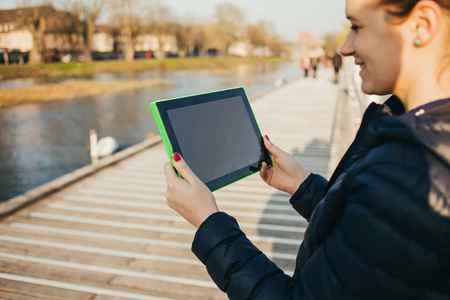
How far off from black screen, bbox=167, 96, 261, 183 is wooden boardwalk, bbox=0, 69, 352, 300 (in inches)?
76.7

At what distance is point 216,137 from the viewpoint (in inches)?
65.7

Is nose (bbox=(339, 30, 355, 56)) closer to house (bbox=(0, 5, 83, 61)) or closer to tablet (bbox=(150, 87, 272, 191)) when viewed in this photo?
tablet (bbox=(150, 87, 272, 191))

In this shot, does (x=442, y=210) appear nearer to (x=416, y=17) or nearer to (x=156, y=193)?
(x=416, y=17)

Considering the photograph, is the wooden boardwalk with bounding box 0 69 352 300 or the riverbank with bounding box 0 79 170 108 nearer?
the wooden boardwalk with bounding box 0 69 352 300

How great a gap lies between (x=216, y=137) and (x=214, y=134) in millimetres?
16

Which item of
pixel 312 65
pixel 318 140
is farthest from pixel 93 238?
pixel 312 65

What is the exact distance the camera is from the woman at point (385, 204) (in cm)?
83

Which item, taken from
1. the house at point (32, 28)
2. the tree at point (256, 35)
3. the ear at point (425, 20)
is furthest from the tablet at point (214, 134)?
the tree at point (256, 35)

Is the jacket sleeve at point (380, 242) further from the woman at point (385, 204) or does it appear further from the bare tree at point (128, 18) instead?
the bare tree at point (128, 18)

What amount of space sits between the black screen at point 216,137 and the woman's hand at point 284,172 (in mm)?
71

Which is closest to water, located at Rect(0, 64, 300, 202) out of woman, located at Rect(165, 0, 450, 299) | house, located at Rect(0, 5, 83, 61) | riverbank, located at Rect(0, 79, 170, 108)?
riverbank, located at Rect(0, 79, 170, 108)

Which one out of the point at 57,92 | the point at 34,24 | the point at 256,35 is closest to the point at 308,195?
the point at 57,92

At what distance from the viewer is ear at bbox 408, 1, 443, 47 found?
924mm

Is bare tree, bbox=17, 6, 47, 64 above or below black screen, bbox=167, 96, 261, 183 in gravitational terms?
above
